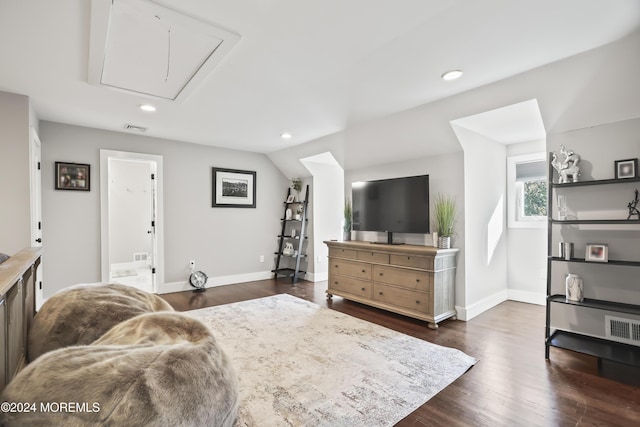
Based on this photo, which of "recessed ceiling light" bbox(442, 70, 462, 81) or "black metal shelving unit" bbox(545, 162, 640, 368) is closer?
"black metal shelving unit" bbox(545, 162, 640, 368)

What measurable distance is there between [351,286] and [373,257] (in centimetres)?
58

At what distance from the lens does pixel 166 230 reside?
494cm

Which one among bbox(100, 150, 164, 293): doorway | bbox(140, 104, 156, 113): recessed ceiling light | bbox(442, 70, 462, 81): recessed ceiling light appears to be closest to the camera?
bbox(442, 70, 462, 81): recessed ceiling light

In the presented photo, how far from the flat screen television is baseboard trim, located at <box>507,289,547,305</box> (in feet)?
5.83

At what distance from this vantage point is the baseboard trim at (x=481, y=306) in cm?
361

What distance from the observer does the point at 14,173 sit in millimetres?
3000

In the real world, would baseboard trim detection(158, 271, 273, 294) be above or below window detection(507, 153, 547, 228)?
below

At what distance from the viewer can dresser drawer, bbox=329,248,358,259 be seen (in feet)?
14.1

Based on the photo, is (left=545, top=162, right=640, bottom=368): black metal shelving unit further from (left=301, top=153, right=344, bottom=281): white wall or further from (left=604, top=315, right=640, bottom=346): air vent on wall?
(left=301, top=153, right=344, bottom=281): white wall

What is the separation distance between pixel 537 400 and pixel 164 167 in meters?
5.24

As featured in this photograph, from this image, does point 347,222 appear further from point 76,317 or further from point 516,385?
point 76,317

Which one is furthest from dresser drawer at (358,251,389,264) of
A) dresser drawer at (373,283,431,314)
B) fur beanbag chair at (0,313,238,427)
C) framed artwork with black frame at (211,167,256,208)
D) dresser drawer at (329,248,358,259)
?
fur beanbag chair at (0,313,238,427)

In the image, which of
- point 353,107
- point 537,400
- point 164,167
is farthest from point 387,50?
point 164,167

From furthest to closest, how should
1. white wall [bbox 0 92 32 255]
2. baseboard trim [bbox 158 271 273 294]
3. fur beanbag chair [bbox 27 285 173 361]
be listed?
baseboard trim [bbox 158 271 273 294]
white wall [bbox 0 92 32 255]
fur beanbag chair [bbox 27 285 173 361]
